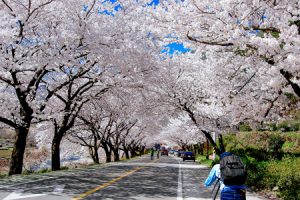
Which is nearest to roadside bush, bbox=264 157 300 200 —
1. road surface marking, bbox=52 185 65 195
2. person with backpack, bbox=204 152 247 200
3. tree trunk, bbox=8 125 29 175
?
person with backpack, bbox=204 152 247 200

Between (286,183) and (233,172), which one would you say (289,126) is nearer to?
(286,183)

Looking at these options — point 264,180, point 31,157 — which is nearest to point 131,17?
point 264,180

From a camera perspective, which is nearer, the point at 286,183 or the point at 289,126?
the point at 286,183

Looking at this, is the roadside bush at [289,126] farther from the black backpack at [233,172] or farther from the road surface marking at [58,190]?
the black backpack at [233,172]

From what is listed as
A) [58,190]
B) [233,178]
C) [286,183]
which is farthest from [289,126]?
A: [233,178]

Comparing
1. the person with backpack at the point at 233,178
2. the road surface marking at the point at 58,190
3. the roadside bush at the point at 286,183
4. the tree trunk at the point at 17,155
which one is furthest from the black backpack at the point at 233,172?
the tree trunk at the point at 17,155

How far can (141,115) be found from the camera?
2580 cm

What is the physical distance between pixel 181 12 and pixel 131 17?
6882 millimetres

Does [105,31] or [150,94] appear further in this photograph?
[150,94]

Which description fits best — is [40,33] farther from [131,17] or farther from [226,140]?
[226,140]

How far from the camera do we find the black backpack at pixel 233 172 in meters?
4.67

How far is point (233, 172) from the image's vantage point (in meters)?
4.67

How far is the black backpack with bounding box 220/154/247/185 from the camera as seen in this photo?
184 inches

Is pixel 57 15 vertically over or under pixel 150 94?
over
